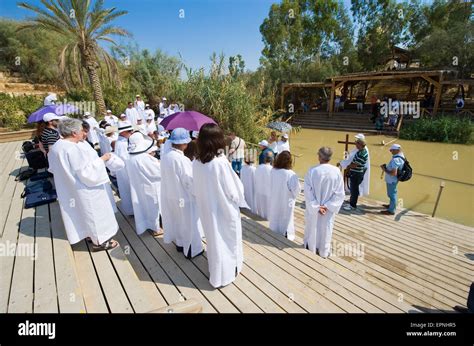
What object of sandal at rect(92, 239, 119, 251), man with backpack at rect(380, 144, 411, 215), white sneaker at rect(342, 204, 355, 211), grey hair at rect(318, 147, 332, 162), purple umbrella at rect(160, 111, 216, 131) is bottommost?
white sneaker at rect(342, 204, 355, 211)

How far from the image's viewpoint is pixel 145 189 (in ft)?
10.9

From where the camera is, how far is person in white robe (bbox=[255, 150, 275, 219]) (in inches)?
176

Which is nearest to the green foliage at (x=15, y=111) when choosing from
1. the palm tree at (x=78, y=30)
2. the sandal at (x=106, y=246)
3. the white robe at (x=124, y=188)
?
the palm tree at (x=78, y=30)

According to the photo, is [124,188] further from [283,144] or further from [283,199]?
[283,144]

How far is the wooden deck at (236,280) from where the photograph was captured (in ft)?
7.22

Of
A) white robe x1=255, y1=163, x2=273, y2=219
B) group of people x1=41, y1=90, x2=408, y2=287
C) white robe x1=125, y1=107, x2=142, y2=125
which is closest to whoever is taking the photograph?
group of people x1=41, y1=90, x2=408, y2=287

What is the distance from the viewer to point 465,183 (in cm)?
812

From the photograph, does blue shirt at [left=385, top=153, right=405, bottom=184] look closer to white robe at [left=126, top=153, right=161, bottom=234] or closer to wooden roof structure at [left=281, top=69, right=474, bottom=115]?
white robe at [left=126, top=153, right=161, bottom=234]

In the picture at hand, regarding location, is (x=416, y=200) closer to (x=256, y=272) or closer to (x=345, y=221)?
(x=345, y=221)

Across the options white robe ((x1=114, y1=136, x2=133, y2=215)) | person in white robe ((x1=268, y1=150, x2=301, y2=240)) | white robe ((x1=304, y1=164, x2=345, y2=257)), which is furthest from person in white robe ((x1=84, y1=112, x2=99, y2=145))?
white robe ((x1=304, y1=164, x2=345, y2=257))

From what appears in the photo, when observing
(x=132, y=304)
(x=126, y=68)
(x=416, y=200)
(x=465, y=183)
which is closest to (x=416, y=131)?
(x=465, y=183)

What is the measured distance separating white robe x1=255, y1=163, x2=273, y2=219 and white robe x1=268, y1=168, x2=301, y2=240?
372mm

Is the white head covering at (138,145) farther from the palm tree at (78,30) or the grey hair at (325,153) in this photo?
the palm tree at (78,30)

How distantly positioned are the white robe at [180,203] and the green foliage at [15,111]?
11.8 m
